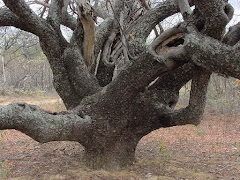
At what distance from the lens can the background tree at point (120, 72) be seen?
2.90m

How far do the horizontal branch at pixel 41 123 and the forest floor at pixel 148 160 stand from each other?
2.53 feet

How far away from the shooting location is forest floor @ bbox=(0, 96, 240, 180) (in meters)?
3.94

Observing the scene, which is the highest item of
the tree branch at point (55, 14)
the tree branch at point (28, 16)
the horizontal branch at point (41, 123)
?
the tree branch at point (55, 14)

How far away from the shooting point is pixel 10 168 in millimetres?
4223

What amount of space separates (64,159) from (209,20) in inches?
133

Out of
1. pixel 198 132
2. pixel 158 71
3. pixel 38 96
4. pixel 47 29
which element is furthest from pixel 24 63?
pixel 158 71

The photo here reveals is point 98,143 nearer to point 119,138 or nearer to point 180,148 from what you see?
point 119,138

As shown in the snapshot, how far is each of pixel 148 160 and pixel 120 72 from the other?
1961 mm

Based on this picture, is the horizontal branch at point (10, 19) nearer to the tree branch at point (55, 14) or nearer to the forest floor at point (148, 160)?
the tree branch at point (55, 14)

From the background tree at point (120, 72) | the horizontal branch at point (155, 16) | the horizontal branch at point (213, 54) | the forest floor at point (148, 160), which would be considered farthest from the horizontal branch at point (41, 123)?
the horizontal branch at point (155, 16)

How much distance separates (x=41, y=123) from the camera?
3.13 m

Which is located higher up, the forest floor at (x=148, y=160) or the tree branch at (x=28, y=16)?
the tree branch at (x=28, y=16)

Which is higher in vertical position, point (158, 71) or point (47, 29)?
point (47, 29)

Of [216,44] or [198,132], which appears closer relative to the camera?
[216,44]
